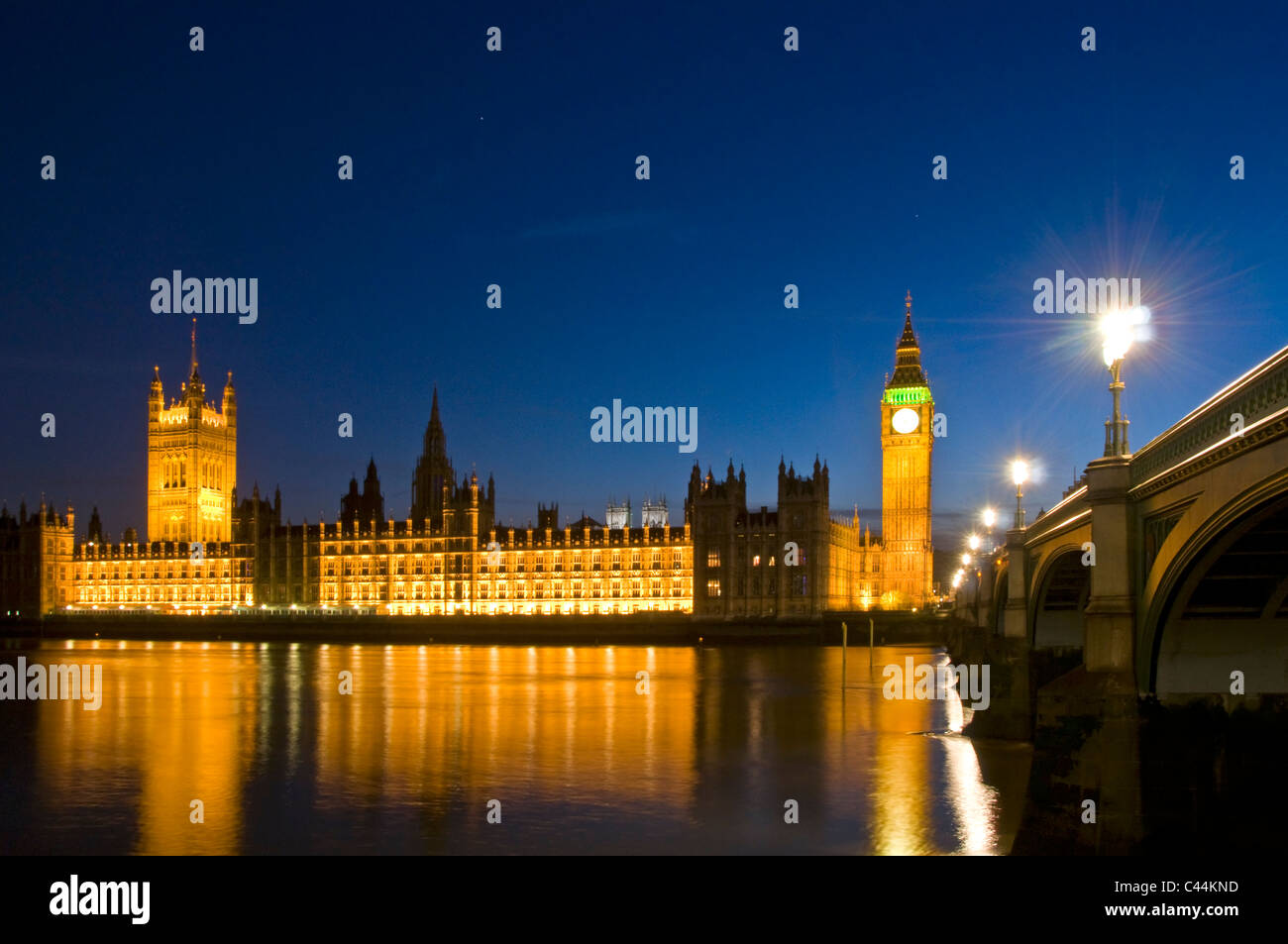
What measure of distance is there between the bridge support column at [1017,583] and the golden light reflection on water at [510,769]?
4.09 m

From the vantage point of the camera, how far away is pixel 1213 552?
18.8 m

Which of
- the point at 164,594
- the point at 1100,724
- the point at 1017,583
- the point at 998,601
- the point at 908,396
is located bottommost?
the point at 164,594

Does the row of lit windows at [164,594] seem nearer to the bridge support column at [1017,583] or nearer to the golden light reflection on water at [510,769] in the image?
the golden light reflection on water at [510,769]

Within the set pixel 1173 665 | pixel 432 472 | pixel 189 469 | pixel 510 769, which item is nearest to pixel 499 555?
pixel 432 472

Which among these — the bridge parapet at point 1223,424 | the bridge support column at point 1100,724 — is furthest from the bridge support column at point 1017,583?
the bridge parapet at point 1223,424

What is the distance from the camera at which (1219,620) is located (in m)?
23.1

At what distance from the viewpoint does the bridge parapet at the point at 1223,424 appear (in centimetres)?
1409

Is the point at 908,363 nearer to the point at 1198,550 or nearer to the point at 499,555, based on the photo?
the point at 499,555

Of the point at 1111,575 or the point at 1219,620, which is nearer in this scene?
the point at 1111,575

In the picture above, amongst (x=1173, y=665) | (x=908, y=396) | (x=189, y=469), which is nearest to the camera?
(x=1173, y=665)

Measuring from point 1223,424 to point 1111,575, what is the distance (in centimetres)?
641
